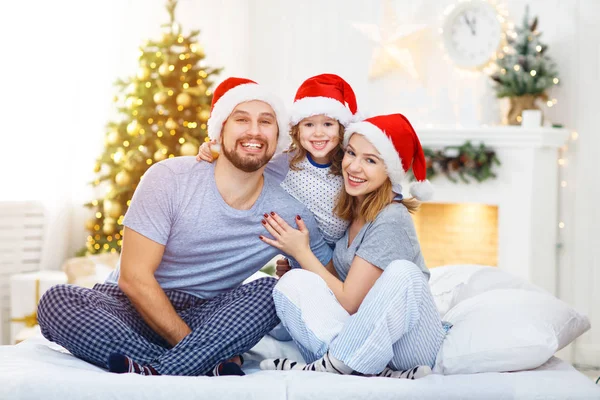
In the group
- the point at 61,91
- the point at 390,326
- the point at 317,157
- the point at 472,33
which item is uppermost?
the point at 472,33

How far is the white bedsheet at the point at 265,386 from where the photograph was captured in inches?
73.4

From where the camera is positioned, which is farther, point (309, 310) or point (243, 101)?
point (243, 101)

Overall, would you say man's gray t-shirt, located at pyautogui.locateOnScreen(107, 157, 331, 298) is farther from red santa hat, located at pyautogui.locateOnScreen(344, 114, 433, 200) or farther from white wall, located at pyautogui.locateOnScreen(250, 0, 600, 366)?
white wall, located at pyautogui.locateOnScreen(250, 0, 600, 366)

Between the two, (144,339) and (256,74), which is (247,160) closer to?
(144,339)

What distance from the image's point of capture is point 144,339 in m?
2.14

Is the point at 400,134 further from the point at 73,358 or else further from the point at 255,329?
the point at 73,358

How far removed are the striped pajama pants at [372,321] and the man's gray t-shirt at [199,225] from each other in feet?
0.98

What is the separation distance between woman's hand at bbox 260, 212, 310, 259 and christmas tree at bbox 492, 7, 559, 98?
2234mm

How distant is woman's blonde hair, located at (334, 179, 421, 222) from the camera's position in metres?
2.38

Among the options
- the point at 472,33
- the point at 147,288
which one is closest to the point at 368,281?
the point at 147,288

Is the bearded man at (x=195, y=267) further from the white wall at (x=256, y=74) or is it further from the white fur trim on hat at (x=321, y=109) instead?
the white wall at (x=256, y=74)

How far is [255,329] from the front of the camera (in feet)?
7.09

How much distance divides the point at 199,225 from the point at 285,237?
0.27 meters

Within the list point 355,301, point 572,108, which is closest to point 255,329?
point 355,301
